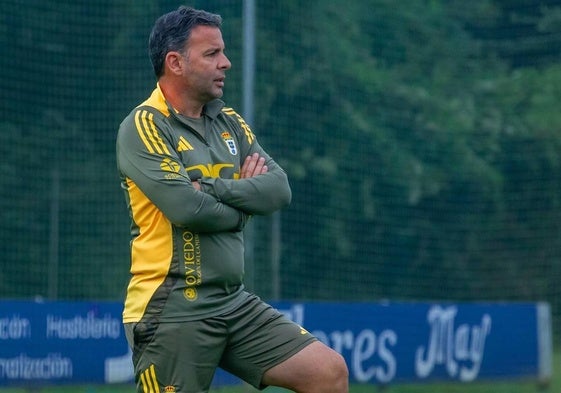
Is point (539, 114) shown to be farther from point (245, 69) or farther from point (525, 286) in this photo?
point (245, 69)

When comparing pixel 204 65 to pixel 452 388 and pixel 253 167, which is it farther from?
pixel 452 388

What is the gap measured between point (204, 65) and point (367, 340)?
632 centimetres

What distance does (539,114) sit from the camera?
1527 centimetres

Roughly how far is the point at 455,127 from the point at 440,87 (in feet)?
2.84

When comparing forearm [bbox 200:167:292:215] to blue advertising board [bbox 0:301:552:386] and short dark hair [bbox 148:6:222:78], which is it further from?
blue advertising board [bbox 0:301:552:386]

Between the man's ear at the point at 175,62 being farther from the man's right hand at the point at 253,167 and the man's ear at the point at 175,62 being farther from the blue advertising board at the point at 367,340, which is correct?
the blue advertising board at the point at 367,340

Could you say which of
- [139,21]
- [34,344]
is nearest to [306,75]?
[139,21]

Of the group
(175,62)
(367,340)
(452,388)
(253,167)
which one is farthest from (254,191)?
(452,388)

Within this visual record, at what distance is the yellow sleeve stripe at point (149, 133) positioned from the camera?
16.4 feet

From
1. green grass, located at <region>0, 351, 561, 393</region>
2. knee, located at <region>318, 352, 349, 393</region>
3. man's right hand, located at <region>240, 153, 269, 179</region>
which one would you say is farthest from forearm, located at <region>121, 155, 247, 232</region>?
green grass, located at <region>0, 351, 561, 393</region>

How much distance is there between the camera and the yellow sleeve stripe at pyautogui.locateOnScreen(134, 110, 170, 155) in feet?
16.4

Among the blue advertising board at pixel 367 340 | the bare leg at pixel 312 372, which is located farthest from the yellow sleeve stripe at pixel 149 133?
the blue advertising board at pixel 367 340

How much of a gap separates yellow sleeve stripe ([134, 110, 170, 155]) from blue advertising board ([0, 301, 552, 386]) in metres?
5.00

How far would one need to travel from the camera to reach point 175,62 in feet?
17.1
